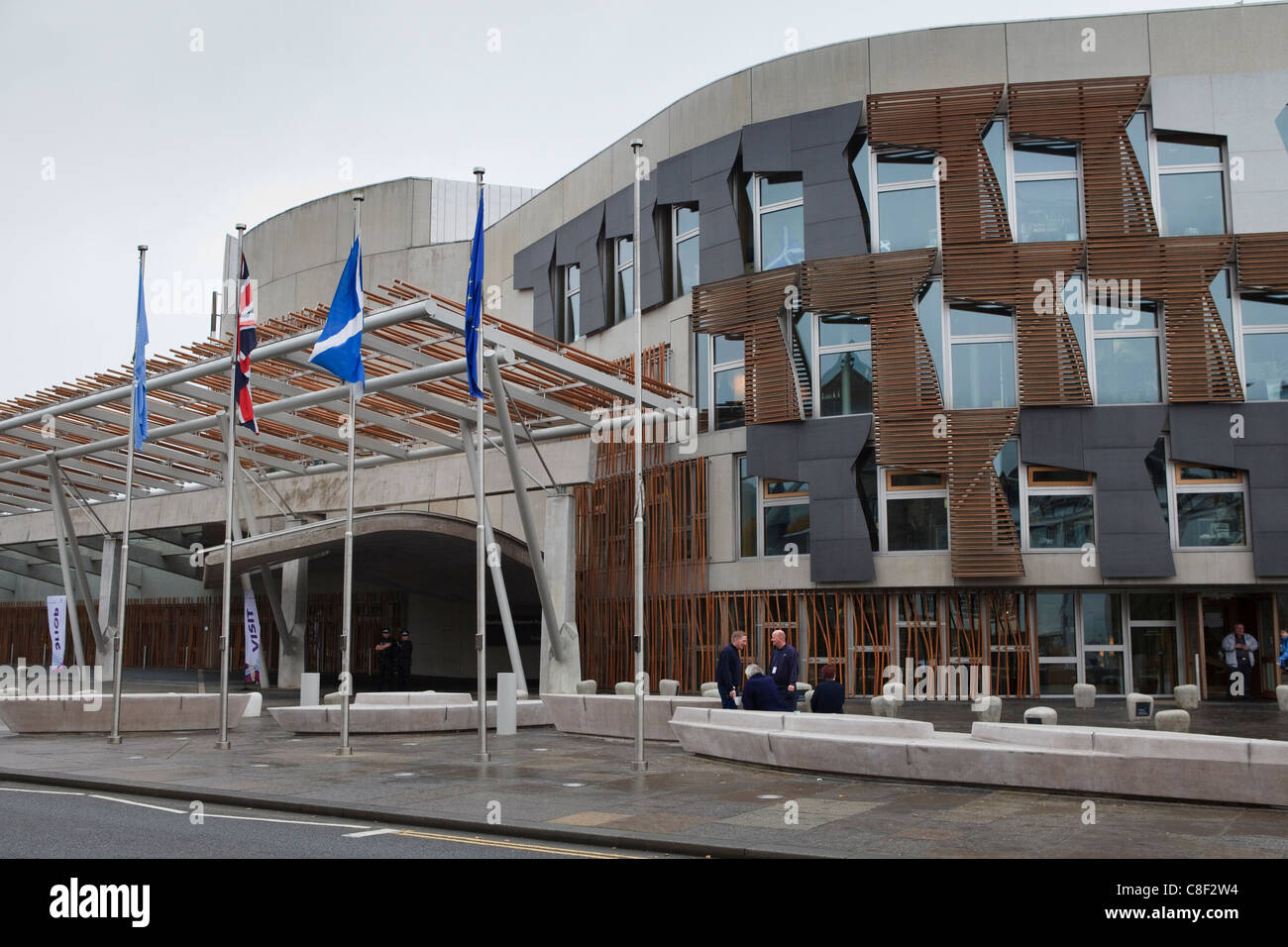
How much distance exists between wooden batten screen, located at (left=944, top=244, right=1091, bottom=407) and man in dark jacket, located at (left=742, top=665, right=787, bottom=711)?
12565 millimetres

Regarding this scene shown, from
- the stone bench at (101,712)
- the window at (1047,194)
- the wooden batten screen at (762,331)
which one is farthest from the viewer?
the wooden batten screen at (762,331)

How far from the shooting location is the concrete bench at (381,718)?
2047 cm

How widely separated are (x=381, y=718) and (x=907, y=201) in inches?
646

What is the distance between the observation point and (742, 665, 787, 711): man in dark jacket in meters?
16.2

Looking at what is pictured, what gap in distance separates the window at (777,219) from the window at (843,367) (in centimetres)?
195

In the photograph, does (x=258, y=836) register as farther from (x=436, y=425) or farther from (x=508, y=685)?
(x=436, y=425)

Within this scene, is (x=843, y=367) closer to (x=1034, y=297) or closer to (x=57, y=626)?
(x=1034, y=297)

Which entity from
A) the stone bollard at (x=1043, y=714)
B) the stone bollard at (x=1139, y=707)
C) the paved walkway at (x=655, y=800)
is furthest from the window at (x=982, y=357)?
the stone bollard at (x=1043, y=714)

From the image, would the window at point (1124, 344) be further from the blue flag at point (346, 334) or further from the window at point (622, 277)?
the blue flag at point (346, 334)

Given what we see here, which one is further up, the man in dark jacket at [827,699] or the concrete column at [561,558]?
the concrete column at [561,558]

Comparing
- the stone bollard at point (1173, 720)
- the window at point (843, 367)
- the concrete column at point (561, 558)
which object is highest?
the window at point (843, 367)

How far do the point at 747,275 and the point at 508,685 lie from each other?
1241cm
